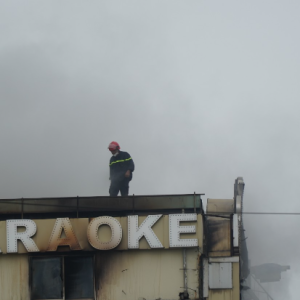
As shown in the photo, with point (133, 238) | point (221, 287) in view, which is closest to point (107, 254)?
point (133, 238)

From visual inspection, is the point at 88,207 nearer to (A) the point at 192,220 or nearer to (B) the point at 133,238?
(B) the point at 133,238

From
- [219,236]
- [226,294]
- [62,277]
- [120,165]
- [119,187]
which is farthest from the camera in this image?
[119,187]

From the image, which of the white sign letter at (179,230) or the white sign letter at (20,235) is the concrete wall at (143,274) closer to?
the white sign letter at (179,230)

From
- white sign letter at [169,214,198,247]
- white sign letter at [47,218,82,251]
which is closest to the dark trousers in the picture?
white sign letter at [47,218,82,251]

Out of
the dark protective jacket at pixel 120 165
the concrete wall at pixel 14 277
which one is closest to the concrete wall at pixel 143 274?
the concrete wall at pixel 14 277

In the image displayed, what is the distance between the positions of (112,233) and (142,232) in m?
1.03

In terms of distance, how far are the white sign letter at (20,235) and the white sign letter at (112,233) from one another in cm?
193

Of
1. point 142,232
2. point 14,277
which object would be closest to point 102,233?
point 142,232

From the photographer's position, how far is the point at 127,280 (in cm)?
2441

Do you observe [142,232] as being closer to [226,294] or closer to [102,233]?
[102,233]

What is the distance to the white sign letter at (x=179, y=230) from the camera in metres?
24.1

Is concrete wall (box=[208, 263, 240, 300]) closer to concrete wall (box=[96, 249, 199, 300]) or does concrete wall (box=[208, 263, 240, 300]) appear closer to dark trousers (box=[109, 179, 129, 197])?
concrete wall (box=[96, 249, 199, 300])

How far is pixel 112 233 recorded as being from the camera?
2427 centimetres

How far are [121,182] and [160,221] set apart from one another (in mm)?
3810
